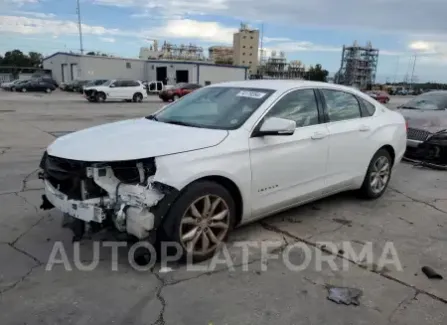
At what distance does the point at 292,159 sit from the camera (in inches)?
174

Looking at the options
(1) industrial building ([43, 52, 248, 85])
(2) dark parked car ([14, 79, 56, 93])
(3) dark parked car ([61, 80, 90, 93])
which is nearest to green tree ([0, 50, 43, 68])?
(1) industrial building ([43, 52, 248, 85])

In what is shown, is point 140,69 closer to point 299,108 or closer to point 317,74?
point 317,74

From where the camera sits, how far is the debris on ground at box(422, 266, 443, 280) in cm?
373

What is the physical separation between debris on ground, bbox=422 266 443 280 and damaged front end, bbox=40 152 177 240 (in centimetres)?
237

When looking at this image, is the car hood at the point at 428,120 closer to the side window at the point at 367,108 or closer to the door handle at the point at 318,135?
the side window at the point at 367,108

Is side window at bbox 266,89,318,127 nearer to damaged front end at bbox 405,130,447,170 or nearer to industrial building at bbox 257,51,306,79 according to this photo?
damaged front end at bbox 405,130,447,170

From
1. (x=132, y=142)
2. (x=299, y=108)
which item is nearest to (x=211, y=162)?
(x=132, y=142)

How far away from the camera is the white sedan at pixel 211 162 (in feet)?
11.4

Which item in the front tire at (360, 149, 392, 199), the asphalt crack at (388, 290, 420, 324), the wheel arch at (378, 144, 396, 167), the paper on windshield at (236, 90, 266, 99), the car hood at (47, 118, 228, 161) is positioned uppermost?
the paper on windshield at (236, 90, 266, 99)

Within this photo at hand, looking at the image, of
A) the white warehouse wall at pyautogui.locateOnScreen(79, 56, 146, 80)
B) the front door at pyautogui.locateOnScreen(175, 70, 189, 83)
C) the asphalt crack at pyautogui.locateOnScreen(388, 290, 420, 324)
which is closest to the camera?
the asphalt crack at pyautogui.locateOnScreen(388, 290, 420, 324)

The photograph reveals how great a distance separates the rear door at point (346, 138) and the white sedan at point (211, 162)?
1cm

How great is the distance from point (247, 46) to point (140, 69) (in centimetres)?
6385

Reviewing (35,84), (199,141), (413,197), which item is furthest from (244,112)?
(35,84)

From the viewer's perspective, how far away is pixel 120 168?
139 inches
